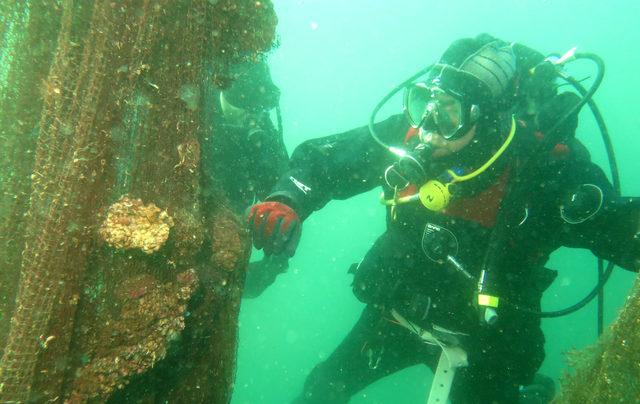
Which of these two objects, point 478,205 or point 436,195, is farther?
point 478,205

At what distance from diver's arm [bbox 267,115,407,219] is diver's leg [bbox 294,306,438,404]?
5.03 ft

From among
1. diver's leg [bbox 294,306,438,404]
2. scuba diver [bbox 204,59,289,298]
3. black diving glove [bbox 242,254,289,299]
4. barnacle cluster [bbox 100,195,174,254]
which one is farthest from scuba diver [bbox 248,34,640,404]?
black diving glove [bbox 242,254,289,299]

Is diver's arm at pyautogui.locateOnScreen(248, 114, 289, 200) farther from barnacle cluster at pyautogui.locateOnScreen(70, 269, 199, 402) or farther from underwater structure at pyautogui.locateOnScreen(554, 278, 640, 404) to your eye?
underwater structure at pyautogui.locateOnScreen(554, 278, 640, 404)

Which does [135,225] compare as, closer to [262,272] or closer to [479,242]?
[479,242]

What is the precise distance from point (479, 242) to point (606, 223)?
1.06 m

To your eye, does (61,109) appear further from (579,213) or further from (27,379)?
(579,213)

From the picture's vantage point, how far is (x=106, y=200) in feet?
5.55

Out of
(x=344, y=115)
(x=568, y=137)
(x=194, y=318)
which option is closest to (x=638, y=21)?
(x=568, y=137)

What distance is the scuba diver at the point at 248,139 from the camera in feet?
18.0

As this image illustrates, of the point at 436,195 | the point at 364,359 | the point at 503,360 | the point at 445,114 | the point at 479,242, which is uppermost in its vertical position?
the point at 445,114

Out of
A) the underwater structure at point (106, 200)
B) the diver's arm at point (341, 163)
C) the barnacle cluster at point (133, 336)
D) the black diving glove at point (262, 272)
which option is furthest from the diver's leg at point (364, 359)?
the barnacle cluster at point (133, 336)

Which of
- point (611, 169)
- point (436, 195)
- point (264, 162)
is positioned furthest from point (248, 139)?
point (611, 169)

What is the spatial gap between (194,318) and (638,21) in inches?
2572

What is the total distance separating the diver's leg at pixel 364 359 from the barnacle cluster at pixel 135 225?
3108 millimetres
